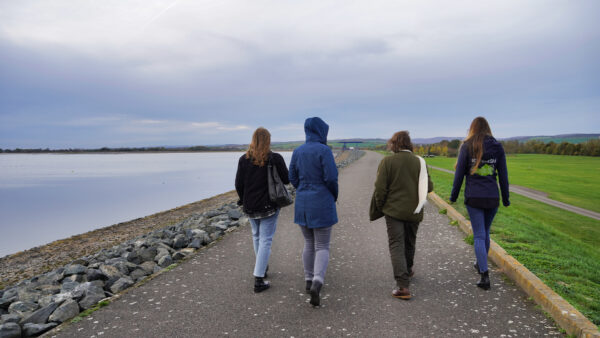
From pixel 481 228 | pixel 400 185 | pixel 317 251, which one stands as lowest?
pixel 317 251

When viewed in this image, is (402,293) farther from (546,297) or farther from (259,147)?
(259,147)

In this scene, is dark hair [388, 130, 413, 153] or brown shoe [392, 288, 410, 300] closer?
brown shoe [392, 288, 410, 300]

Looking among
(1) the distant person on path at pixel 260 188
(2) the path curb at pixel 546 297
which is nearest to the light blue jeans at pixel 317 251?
(1) the distant person on path at pixel 260 188

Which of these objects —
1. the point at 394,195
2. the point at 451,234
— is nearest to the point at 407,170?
the point at 394,195

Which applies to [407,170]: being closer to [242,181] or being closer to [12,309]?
[242,181]

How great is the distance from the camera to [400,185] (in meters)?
4.29

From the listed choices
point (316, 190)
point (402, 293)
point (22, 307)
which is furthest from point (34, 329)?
point (402, 293)

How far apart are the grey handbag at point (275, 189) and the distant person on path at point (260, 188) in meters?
0.05

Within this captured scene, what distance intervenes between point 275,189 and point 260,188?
0.20m

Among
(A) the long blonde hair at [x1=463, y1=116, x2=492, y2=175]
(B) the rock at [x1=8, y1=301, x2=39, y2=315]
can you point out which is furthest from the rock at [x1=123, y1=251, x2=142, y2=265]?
(A) the long blonde hair at [x1=463, y1=116, x2=492, y2=175]

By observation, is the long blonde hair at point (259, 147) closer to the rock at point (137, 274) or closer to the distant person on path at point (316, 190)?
the distant person on path at point (316, 190)

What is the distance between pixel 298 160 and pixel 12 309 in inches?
183

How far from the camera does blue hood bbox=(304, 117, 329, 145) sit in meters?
4.27

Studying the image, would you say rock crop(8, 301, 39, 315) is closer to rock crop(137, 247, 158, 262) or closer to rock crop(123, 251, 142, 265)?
rock crop(123, 251, 142, 265)
